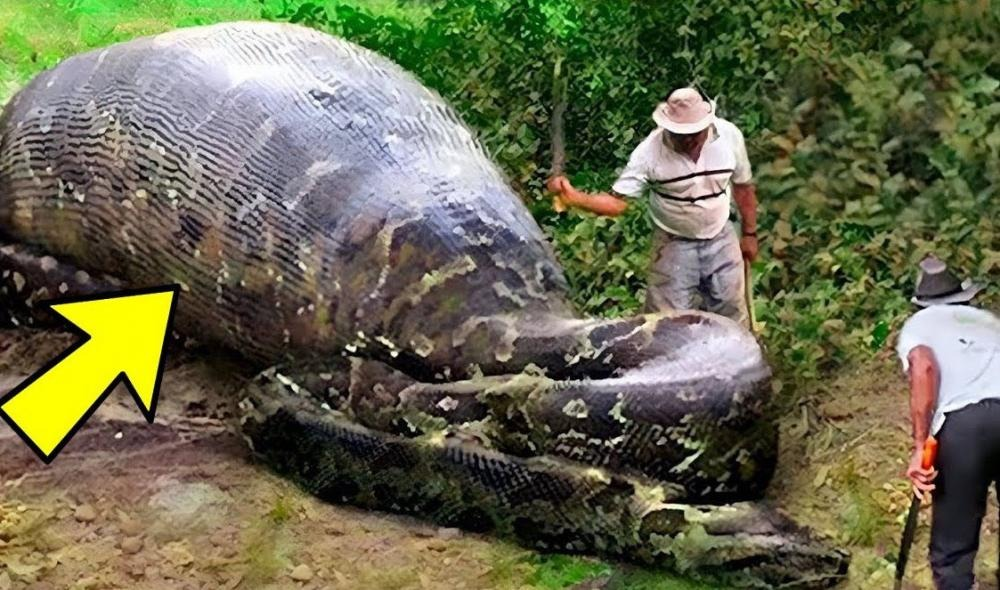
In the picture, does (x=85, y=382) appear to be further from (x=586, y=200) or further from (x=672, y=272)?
(x=672, y=272)

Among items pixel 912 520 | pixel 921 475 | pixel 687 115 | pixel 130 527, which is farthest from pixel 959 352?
pixel 130 527

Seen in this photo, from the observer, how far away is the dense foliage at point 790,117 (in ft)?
20.5

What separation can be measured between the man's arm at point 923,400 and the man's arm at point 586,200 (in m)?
1.79

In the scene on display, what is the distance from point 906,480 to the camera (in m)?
4.59

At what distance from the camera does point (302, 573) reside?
4.39m

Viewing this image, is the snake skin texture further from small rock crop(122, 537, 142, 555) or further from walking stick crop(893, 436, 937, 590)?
small rock crop(122, 537, 142, 555)

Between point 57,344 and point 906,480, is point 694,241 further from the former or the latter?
point 57,344

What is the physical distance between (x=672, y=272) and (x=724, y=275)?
21cm

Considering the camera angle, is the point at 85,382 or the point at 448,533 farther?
the point at 85,382

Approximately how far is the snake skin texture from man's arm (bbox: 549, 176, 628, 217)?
1.18 feet

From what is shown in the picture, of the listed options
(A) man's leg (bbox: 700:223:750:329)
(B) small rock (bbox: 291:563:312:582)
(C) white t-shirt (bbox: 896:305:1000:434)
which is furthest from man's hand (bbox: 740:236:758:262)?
(B) small rock (bbox: 291:563:312:582)

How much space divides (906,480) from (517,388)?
52.7 inches

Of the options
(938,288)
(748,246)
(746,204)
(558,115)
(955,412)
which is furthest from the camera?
(558,115)

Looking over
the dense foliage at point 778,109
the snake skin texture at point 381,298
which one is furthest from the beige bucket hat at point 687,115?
the dense foliage at point 778,109
